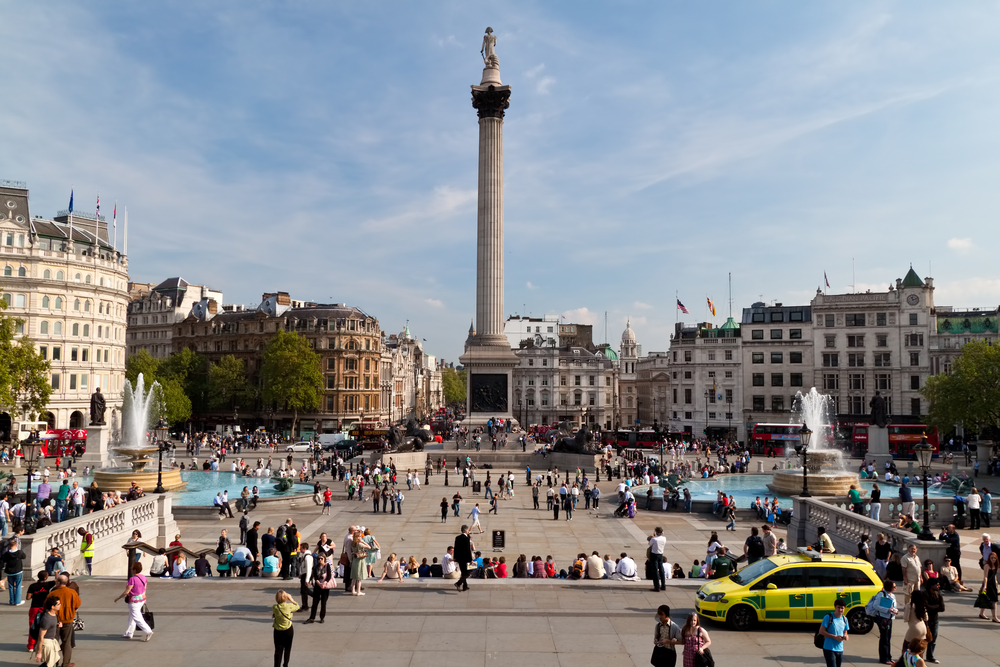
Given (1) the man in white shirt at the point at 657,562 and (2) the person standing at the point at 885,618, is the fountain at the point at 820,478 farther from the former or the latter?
(2) the person standing at the point at 885,618

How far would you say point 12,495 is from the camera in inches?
1061

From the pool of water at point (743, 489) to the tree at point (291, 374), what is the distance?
48231 mm

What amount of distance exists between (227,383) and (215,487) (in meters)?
46.2

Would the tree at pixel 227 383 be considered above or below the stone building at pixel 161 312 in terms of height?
below

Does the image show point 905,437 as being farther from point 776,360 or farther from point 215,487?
point 215,487

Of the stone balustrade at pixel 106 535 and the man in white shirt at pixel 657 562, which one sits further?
the stone balustrade at pixel 106 535

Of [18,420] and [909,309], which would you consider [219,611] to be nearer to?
[18,420]

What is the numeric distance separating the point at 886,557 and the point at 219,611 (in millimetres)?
14938

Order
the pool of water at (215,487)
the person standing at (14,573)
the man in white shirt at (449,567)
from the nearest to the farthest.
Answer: the person standing at (14,573), the man in white shirt at (449,567), the pool of water at (215,487)

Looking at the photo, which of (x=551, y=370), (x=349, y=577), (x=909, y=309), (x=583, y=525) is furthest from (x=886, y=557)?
(x=551, y=370)

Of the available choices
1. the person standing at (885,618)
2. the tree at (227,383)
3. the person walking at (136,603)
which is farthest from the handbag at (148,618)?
the tree at (227,383)

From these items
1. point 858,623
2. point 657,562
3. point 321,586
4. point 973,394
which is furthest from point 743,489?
point 321,586

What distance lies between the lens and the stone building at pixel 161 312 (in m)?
101

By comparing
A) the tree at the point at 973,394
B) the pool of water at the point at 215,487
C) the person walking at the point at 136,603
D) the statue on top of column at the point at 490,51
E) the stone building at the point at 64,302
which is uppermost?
the statue on top of column at the point at 490,51
